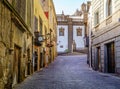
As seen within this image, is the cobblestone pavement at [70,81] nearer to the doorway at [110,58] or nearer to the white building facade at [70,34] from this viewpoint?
the doorway at [110,58]

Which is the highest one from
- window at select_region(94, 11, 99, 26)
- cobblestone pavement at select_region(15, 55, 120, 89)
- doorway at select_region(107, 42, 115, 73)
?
window at select_region(94, 11, 99, 26)

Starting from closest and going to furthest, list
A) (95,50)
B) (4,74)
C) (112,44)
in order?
(4,74), (112,44), (95,50)

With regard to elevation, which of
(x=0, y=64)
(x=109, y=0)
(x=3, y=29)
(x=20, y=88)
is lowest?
(x=20, y=88)

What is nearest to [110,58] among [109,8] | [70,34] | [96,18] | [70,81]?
[109,8]

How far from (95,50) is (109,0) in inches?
210

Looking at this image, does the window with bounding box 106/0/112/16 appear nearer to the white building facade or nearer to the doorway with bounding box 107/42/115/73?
the doorway with bounding box 107/42/115/73

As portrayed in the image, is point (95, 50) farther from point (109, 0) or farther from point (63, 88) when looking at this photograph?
point (63, 88)

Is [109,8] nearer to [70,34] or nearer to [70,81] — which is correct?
[70,81]

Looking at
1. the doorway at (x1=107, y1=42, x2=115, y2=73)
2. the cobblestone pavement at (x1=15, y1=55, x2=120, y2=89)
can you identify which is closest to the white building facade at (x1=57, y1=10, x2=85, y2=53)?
the doorway at (x1=107, y1=42, x2=115, y2=73)

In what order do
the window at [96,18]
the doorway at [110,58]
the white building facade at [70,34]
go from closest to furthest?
1. the doorway at [110,58]
2. the window at [96,18]
3. the white building facade at [70,34]

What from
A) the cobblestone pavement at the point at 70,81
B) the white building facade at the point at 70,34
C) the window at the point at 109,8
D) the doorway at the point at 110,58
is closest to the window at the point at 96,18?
the window at the point at 109,8

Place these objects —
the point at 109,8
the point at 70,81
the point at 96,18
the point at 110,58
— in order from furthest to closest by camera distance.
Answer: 1. the point at 96,18
2. the point at 109,8
3. the point at 110,58
4. the point at 70,81

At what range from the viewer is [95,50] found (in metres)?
24.7

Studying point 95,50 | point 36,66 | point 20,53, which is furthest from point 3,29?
point 95,50
